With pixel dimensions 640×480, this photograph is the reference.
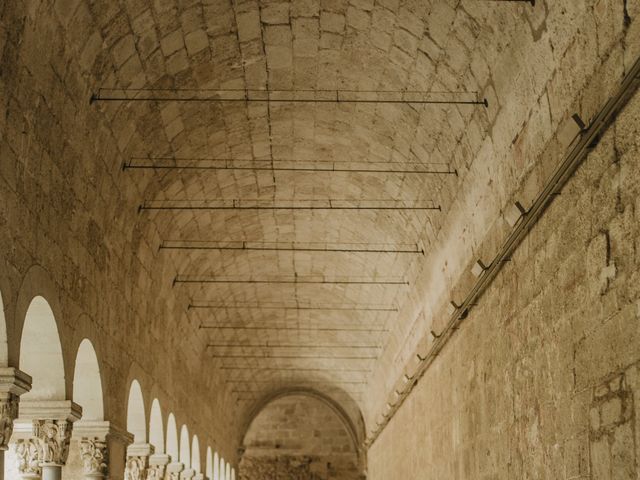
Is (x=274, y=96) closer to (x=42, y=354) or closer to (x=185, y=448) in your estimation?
(x=42, y=354)

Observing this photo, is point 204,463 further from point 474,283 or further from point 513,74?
point 513,74

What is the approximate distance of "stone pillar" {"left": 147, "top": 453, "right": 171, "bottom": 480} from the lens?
52.6 feet

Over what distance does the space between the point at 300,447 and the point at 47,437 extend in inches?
951

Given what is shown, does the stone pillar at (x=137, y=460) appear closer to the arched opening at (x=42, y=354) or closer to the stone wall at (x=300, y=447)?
the arched opening at (x=42, y=354)

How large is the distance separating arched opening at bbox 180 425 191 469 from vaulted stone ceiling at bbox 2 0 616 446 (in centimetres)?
181

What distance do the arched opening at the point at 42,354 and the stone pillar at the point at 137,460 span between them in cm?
506

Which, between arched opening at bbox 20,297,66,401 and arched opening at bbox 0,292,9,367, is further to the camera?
arched opening at bbox 20,297,66,401

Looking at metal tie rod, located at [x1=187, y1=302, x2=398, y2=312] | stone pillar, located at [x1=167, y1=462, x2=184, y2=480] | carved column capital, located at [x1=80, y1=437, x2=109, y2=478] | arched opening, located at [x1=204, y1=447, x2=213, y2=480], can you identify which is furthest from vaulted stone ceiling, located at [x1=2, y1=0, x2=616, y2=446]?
arched opening, located at [x1=204, y1=447, x2=213, y2=480]

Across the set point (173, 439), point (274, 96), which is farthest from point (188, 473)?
point (274, 96)

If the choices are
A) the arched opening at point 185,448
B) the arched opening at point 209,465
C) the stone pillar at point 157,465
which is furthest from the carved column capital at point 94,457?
the arched opening at point 209,465

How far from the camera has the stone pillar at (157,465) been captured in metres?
16.0

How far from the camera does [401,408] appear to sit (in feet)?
63.0

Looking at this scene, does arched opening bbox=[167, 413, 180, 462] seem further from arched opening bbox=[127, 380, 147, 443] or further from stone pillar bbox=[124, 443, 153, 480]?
arched opening bbox=[127, 380, 147, 443]

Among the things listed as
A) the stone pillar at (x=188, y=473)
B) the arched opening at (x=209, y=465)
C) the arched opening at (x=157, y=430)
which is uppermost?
the arched opening at (x=209, y=465)
